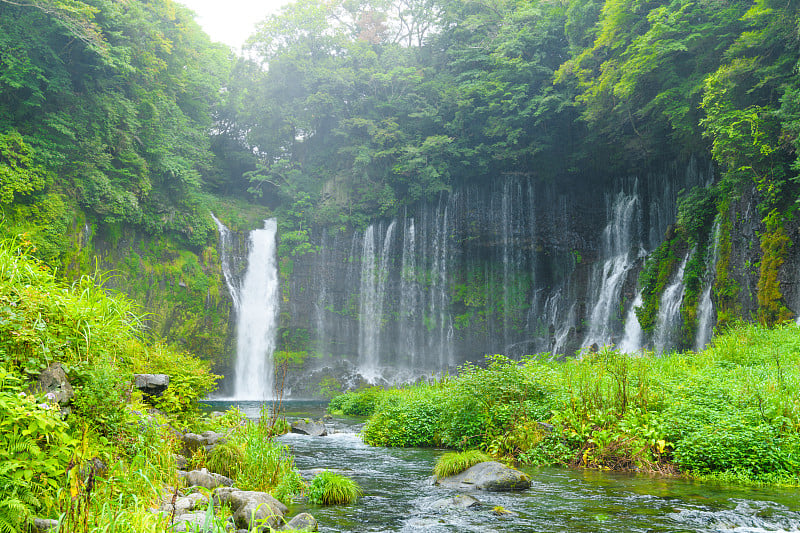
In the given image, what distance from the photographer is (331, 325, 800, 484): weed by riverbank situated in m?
6.82

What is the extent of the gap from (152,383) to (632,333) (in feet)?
61.0

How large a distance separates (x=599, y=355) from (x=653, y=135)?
16.7 m

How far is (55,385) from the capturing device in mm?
Result: 4457

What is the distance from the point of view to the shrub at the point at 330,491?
6285 millimetres

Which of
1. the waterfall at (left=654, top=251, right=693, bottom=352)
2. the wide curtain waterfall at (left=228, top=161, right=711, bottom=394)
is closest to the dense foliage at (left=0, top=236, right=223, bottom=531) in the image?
the waterfall at (left=654, top=251, right=693, bottom=352)

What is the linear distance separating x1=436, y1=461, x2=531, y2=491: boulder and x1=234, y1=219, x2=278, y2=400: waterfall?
867 inches

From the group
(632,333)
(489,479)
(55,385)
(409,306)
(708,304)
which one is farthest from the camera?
(409,306)

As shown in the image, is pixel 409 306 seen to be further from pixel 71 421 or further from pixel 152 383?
pixel 71 421

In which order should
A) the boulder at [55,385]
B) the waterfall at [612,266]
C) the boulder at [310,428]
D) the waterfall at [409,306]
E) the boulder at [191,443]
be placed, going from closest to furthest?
the boulder at [55,385] → the boulder at [191,443] → the boulder at [310,428] → the waterfall at [612,266] → the waterfall at [409,306]

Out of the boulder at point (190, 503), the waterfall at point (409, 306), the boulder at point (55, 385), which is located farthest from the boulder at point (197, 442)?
the waterfall at point (409, 306)

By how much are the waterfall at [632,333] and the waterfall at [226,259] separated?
19.3m

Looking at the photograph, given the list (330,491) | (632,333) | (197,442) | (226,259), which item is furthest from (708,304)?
(226,259)

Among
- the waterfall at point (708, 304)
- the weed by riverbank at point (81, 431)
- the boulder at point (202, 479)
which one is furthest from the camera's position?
the waterfall at point (708, 304)

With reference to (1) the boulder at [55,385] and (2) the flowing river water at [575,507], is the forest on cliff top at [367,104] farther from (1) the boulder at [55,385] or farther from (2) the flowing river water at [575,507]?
(1) the boulder at [55,385]
